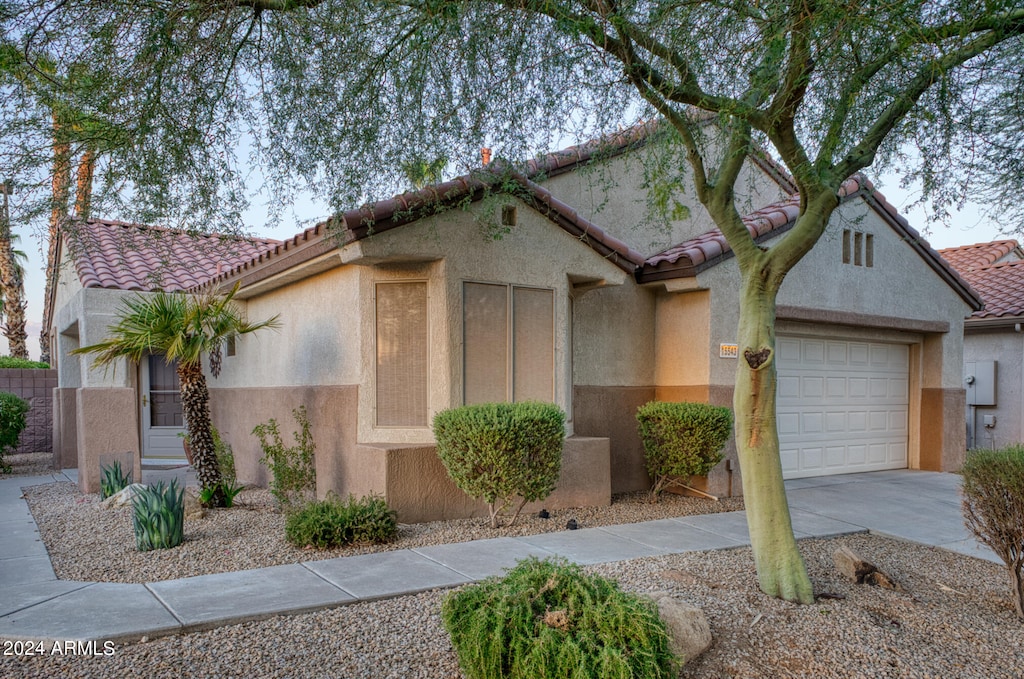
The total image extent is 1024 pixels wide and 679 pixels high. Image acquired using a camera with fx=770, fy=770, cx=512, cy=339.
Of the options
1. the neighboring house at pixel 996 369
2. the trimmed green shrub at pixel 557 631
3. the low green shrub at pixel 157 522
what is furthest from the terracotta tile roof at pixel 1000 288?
the low green shrub at pixel 157 522

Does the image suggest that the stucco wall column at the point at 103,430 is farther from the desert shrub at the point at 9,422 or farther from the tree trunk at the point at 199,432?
the desert shrub at the point at 9,422

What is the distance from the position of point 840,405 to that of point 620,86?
792cm

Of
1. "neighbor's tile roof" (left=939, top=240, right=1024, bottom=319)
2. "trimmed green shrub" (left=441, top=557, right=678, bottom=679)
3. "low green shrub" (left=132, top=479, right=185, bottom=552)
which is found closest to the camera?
"trimmed green shrub" (left=441, top=557, right=678, bottom=679)

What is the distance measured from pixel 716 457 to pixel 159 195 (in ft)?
22.4

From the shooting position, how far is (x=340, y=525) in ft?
23.5

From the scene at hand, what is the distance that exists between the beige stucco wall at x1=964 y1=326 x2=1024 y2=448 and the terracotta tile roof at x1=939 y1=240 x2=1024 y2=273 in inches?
145

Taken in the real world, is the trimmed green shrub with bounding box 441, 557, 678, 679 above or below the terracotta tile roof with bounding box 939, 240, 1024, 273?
below

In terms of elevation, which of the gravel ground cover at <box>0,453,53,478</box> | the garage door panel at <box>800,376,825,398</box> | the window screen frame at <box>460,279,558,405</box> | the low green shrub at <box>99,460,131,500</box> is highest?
the window screen frame at <box>460,279,558,405</box>

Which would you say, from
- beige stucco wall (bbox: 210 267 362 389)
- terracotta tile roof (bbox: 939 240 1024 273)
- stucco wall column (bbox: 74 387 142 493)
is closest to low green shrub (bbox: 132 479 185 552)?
beige stucco wall (bbox: 210 267 362 389)

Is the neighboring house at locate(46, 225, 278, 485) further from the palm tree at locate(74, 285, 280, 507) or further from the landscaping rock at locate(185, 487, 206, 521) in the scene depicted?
the landscaping rock at locate(185, 487, 206, 521)

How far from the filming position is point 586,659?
3789 millimetres

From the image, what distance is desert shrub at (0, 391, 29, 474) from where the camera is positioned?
13453 mm

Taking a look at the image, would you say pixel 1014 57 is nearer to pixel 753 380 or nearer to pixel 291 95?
pixel 753 380

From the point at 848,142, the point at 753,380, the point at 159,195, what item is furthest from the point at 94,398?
the point at 848,142
